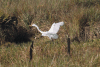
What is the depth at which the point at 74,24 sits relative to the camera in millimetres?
3881

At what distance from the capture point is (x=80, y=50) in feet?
10.1

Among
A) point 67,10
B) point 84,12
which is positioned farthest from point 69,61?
point 67,10

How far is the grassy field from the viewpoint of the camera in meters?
2.67

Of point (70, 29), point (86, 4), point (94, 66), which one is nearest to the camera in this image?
point (94, 66)

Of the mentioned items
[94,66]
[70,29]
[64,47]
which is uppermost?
[70,29]

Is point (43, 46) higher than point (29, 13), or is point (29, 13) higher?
point (29, 13)

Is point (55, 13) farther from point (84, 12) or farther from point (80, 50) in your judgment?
point (80, 50)

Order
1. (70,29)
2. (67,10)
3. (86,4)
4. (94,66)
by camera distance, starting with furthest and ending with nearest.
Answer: (86,4)
(67,10)
(70,29)
(94,66)

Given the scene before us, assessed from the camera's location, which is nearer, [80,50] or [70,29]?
[80,50]

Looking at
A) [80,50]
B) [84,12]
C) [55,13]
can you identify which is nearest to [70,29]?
[84,12]

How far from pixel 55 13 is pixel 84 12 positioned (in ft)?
3.57

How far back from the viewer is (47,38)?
4094 mm

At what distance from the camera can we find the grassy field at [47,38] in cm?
267

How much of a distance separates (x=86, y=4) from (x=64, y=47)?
8.34ft
